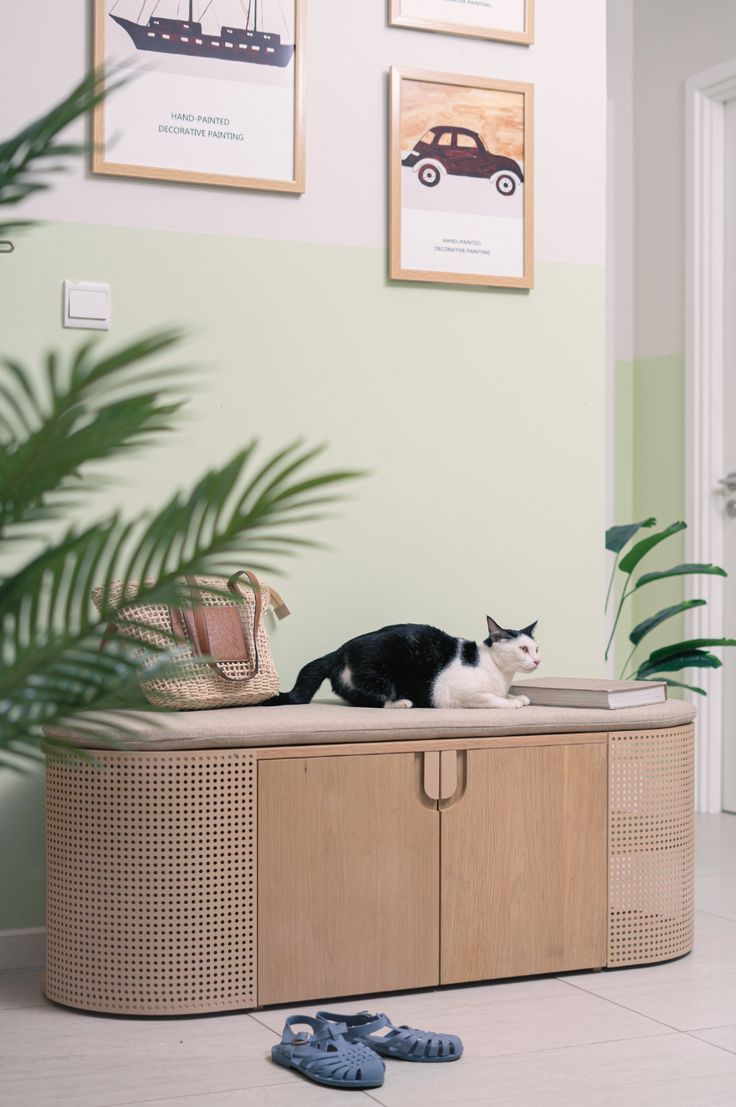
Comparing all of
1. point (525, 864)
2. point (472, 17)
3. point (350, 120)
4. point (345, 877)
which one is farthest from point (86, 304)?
point (525, 864)

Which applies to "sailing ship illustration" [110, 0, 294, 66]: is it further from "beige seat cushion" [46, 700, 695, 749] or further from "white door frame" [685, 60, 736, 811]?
"white door frame" [685, 60, 736, 811]

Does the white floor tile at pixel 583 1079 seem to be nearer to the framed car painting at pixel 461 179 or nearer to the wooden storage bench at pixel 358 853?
the wooden storage bench at pixel 358 853

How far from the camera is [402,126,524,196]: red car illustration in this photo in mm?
2729

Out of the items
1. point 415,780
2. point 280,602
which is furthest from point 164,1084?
point 280,602

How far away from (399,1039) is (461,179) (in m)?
1.77

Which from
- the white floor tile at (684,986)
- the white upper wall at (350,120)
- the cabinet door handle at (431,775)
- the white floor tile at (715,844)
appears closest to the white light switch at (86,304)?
the white upper wall at (350,120)

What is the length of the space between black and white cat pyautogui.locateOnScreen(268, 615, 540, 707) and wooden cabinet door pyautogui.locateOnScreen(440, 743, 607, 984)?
16 cm

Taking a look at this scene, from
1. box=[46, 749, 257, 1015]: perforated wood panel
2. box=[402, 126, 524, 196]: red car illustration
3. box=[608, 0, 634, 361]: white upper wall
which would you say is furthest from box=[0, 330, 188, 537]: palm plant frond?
box=[608, 0, 634, 361]: white upper wall

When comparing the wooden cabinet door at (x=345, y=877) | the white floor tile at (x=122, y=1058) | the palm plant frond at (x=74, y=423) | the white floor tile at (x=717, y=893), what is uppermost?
the palm plant frond at (x=74, y=423)

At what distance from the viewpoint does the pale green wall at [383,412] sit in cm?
252

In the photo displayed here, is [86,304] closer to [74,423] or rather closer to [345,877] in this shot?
[345,877]

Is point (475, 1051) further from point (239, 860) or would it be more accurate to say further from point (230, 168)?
point (230, 168)

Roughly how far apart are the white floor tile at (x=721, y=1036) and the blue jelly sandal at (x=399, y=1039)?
0.40 meters

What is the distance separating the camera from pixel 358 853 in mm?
2201
